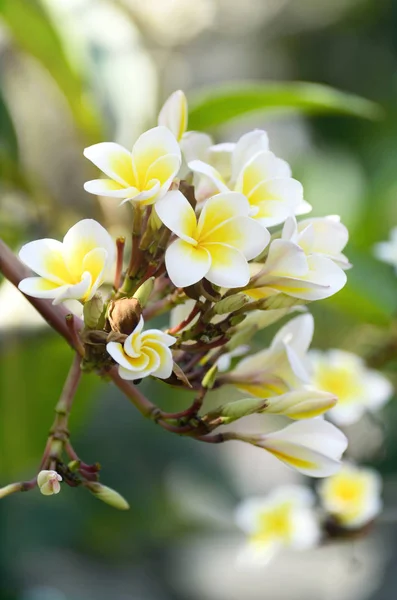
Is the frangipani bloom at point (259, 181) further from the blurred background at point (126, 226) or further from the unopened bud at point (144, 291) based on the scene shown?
the blurred background at point (126, 226)

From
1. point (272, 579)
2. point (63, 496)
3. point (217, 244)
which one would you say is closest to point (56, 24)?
point (217, 244)

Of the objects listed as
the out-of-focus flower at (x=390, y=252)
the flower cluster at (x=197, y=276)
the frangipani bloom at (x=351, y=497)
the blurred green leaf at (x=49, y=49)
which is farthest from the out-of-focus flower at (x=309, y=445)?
the blurred green leaf at (x=49, y=49)

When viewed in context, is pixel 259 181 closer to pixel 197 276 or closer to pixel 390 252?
pixel 197 276

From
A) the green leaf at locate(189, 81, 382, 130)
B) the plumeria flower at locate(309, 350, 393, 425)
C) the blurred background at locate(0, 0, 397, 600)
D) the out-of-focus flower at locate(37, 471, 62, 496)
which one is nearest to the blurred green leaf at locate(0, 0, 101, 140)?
the blurred background at locate(0, 0, 397, 600)

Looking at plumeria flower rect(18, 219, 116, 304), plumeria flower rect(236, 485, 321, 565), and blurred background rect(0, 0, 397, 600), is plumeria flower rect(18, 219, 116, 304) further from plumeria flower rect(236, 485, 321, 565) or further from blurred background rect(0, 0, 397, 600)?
plumeria flower rect(236, 485, 321, 565)

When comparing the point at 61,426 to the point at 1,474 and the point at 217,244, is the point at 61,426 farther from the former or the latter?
the point at 1,474

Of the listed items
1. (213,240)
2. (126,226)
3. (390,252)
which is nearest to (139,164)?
(213,240)
